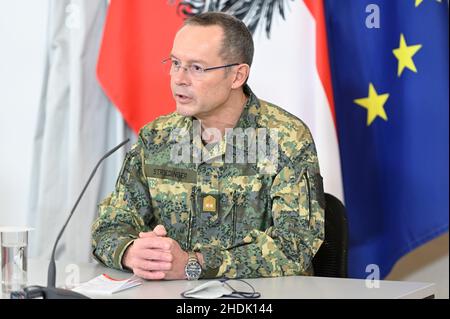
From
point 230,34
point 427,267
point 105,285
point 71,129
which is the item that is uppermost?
point 230,34

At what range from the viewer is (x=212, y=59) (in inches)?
102

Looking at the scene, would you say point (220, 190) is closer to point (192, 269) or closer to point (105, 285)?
point (192, 269)

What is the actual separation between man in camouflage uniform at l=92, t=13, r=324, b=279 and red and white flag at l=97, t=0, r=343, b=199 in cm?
66

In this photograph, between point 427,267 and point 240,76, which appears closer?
point 240,76

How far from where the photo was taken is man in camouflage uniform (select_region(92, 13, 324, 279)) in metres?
2.50

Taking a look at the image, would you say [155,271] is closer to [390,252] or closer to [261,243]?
[261,243]

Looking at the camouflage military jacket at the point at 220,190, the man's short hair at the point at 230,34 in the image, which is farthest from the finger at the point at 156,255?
the man's short hair at the point at 230,34

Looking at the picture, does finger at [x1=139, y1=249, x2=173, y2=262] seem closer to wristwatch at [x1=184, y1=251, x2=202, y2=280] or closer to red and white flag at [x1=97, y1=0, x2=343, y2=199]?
wristwatch at [x1=184, y1=251, x2=202, y2=280]

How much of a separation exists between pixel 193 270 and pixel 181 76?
0.66 meters

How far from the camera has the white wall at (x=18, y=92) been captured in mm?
3730

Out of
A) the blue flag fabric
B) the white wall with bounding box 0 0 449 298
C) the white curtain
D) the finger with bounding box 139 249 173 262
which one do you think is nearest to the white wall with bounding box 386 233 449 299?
the white wall with bounding box 0 0 449 298

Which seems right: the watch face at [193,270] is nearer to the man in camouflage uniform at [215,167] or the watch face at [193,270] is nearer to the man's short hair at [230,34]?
the man in camouflage uniform at [215,167]

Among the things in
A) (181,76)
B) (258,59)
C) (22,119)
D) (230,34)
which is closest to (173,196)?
(181,76)

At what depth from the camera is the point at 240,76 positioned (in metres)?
2.68
